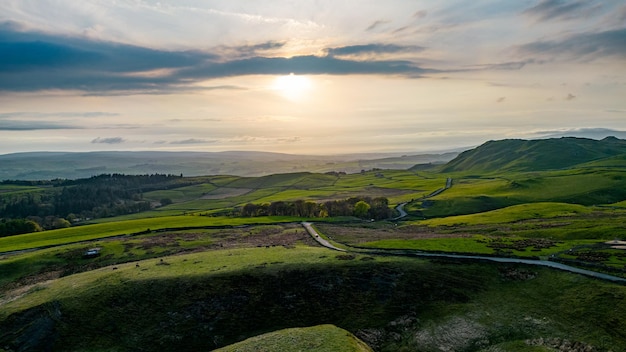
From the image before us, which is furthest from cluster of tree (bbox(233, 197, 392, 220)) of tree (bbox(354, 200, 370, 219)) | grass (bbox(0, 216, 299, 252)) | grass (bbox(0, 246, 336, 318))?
grass (bbox(0, 246, 336, 318))

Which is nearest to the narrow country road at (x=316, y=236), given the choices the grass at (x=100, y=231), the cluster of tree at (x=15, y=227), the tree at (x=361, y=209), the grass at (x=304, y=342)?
the grass at (x=100, y=231)

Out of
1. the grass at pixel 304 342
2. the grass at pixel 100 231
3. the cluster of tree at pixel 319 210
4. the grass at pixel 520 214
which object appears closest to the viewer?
the grass at pixel 304 342

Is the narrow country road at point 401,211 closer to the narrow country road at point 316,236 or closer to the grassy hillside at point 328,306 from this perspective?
the narrow country road at point 316,236

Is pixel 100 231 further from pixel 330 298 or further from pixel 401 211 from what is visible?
pixel 401 211

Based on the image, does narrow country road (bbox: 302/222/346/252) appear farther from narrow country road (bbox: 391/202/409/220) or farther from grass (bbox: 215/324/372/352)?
narrow country road (bbox: 391/202/409/220)

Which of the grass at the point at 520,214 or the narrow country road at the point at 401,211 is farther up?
the grass at the point at 520,214

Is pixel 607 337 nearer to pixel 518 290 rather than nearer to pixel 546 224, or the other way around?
pixel 518 290

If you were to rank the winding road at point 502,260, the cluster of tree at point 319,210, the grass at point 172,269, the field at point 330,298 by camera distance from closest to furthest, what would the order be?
the field at point 330,298 → the winding road at point 502,260 → the grass at point 172,269 → the cluster of tree at point 319,210
